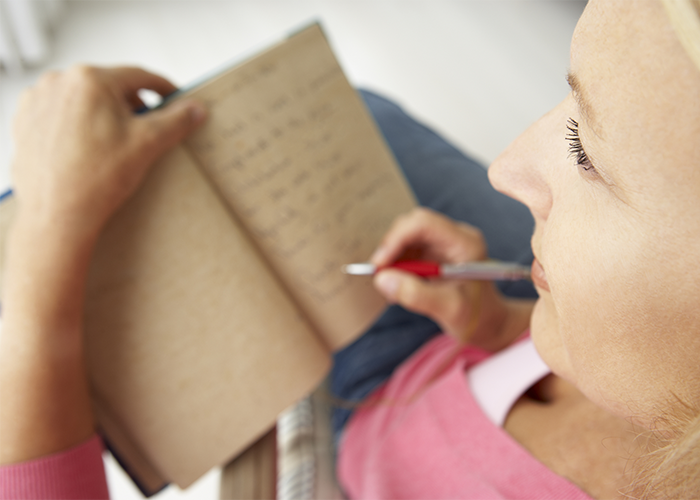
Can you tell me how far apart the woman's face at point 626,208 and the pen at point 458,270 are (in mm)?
189

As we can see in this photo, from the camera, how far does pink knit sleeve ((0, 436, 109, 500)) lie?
0.30 m

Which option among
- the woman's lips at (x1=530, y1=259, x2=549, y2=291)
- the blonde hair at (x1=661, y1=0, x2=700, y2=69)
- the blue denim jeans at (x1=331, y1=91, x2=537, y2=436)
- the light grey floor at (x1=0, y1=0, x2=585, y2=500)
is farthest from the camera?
the light grey floor at (x1=0, y1=0, x2=585, y2=500)

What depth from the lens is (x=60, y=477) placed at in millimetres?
317

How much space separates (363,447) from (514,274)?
0.26 meters

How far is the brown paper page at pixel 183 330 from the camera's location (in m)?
0.35

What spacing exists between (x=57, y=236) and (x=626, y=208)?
367 millimetres

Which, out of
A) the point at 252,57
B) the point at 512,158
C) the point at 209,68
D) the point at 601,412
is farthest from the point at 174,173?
the point at 209,68

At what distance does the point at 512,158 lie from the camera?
0.85ft

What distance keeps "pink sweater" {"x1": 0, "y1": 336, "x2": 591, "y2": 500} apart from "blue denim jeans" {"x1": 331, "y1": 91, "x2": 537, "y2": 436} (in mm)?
37

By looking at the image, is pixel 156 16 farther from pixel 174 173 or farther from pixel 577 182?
pixel 577 182

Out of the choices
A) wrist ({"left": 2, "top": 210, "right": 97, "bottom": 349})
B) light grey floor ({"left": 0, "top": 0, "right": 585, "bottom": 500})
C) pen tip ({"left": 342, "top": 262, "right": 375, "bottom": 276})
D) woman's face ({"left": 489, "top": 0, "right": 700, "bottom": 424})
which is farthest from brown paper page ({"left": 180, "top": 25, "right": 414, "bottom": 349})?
light grey floor ({"left": 0, "top": 0, "right": 585, "bottom": 500})

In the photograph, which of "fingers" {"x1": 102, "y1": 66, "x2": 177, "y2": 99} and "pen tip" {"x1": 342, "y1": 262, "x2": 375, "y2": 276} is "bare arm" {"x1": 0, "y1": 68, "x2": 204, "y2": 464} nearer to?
"fingers" {"x1": 102, "y1": 66, "x2": 177, "y2": 99}

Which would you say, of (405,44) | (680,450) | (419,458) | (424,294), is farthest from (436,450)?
(405,44)

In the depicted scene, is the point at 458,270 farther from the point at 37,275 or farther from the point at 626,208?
the point at 37,275
